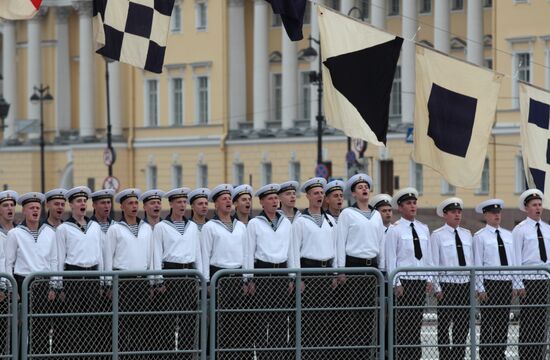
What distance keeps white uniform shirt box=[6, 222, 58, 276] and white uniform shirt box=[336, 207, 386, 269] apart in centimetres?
280

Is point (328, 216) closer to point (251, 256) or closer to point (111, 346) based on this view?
point (251, 256)

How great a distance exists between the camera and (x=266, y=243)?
19094mm

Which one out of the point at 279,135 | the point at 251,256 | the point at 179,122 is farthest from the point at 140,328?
the point at 179,122

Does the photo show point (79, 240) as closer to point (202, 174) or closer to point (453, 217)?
point (453, 217)

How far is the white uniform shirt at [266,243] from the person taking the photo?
19.1 metres

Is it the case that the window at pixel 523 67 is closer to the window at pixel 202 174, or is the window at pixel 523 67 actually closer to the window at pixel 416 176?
the window at pixel 416 176

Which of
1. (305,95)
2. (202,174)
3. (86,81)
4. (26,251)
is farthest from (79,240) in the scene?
(86,81)

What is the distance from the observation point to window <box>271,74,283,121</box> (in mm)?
83500

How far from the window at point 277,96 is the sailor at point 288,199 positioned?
63.5 meters

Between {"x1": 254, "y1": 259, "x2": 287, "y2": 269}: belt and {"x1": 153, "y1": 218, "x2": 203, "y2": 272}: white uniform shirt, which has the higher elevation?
{"x1": 153, "y1": 218, "x2": 203, "y2": 272}: white uniform shirt

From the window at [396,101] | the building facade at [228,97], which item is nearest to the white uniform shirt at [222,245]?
the building facade at [228,97]

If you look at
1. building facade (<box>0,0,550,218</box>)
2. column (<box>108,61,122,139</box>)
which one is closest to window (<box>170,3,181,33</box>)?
building facade (<box>0,0,550,218</box>)

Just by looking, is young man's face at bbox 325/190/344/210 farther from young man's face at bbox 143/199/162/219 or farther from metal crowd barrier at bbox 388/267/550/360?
metal crowd barrier at bbox 388/267/550/360

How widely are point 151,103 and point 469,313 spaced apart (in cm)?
7024
